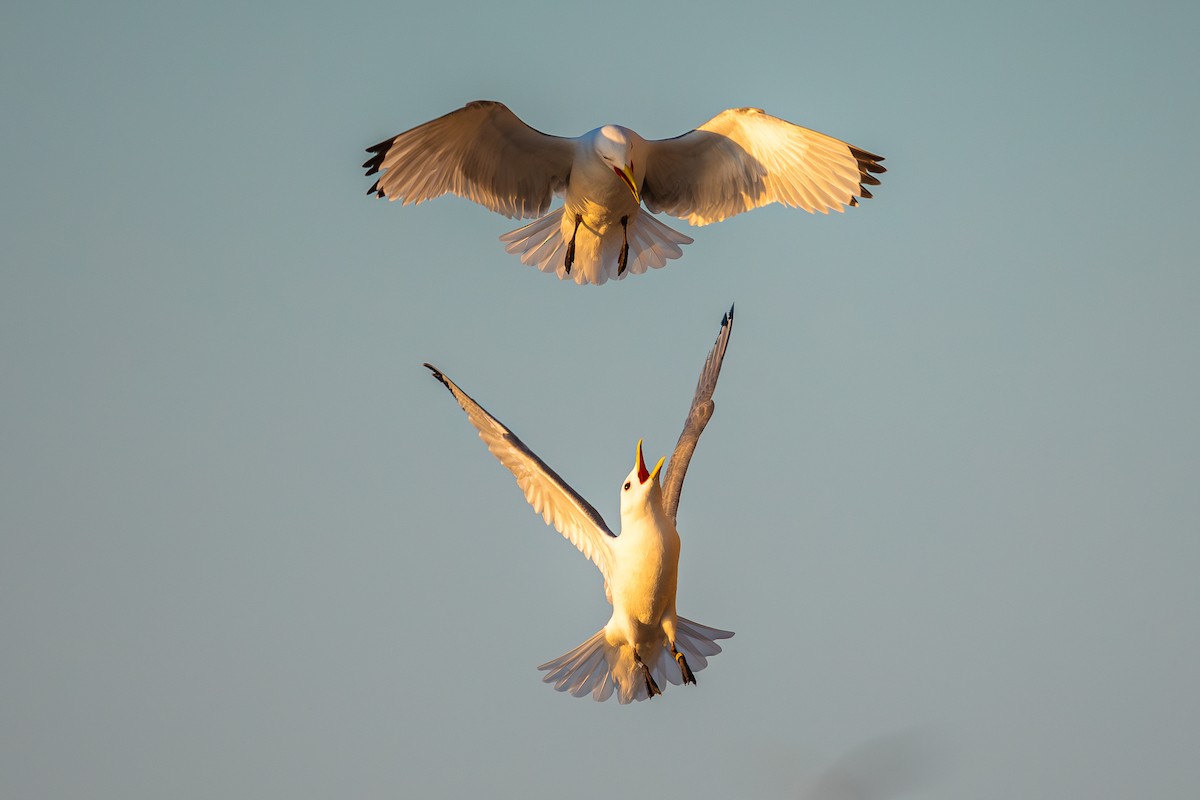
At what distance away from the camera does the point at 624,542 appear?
8258 mm

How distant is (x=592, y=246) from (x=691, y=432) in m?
1.96

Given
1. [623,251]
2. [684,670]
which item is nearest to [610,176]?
[623,251]

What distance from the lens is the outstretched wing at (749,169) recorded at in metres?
9.98

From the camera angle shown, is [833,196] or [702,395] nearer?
[702,395]

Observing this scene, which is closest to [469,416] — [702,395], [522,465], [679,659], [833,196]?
[522,465]

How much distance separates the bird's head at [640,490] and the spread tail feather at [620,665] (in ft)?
2.65

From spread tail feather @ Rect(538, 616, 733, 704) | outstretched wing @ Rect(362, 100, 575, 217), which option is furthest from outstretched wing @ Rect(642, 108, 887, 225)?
spread tail feather @ Rect(538, 616, 733, 704)

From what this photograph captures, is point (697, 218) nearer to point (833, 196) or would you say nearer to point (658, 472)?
point (833, 196)

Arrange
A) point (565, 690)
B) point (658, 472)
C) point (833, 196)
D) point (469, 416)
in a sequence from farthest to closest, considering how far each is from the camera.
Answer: point (833, 196) → point (469, 416) → point (565, 690) → point (658, 472)

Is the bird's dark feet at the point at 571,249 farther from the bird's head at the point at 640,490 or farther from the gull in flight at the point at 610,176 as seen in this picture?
the bird's head at the point at 640,490

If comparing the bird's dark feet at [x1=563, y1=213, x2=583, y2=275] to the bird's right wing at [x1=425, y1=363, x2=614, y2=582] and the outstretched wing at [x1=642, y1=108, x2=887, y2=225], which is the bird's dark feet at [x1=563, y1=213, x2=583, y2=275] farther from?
the bird's right wing at [x1=425, y1=363, x2=614, y2=582]

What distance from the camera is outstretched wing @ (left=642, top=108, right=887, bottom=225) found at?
393 inches

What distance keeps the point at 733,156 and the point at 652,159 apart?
0.51m

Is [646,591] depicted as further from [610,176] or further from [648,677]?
[610,176]
